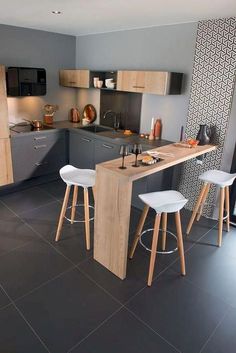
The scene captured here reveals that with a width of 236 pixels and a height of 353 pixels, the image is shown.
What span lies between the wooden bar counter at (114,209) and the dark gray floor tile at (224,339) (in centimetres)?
84

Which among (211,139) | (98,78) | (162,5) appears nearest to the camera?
(162,5)

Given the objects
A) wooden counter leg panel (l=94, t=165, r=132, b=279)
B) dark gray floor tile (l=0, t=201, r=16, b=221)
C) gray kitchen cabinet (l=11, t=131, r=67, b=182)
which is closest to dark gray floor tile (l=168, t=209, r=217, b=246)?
wooden counter leg panel (l=94, t=165, r=132, b=279)

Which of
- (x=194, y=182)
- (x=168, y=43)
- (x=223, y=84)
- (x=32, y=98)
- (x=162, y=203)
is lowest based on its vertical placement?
(x=194, y=182)

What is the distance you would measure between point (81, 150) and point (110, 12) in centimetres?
203

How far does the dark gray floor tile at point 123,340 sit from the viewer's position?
1.76 meters

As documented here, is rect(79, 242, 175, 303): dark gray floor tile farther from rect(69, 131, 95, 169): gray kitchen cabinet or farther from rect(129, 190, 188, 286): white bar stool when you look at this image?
rect(69, 131, 95, 169): gray kitchen cabinet

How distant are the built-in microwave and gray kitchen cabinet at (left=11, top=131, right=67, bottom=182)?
655 mm

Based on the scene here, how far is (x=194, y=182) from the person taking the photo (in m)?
3.58

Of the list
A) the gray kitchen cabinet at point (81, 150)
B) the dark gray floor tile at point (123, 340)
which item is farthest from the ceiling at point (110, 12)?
the dark gray floor tile at point (123, 340)

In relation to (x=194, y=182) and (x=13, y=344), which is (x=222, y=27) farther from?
(x=13, y=344)

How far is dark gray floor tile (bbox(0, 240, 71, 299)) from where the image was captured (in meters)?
2.25

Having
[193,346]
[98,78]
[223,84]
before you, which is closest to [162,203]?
[193,346]

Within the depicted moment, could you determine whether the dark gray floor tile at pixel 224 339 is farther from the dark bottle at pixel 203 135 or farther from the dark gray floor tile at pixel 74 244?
the dark bottle at pixel 203 135

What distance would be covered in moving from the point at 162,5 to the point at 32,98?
2.61 meters
